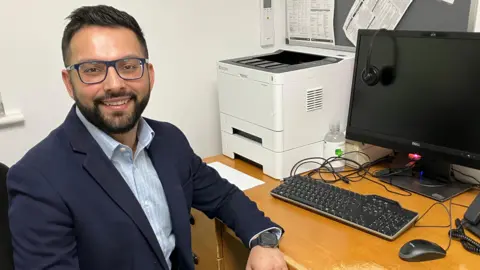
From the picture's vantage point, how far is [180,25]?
1.89 metres

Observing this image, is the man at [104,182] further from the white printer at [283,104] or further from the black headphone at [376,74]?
the black headphone at [376,74]

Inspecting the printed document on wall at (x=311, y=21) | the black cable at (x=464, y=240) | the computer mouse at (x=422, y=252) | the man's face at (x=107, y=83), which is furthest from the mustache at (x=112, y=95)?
the printed document on wall at (x=311, y=21)

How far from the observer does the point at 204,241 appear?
164cm

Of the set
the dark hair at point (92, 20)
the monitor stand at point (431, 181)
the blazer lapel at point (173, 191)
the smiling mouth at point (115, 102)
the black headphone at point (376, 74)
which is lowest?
the monitor stand at point (431, 181)

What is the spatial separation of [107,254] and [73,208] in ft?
0.47

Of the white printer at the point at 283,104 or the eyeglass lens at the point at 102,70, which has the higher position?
the eyeglass lens at the point at 102,70

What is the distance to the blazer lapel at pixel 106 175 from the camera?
110cm

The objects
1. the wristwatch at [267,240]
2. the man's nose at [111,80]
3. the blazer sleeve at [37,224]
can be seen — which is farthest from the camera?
the wristwatch at [267,240]

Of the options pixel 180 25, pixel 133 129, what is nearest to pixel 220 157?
pixel 180 25

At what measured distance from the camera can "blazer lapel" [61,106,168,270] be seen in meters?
1.10

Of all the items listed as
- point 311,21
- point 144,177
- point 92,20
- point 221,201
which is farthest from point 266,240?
point 311,21

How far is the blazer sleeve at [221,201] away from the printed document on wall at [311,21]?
2.91 feet

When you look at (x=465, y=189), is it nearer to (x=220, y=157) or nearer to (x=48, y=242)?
(x=220, y=157)

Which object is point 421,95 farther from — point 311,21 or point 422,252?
point 311,21
